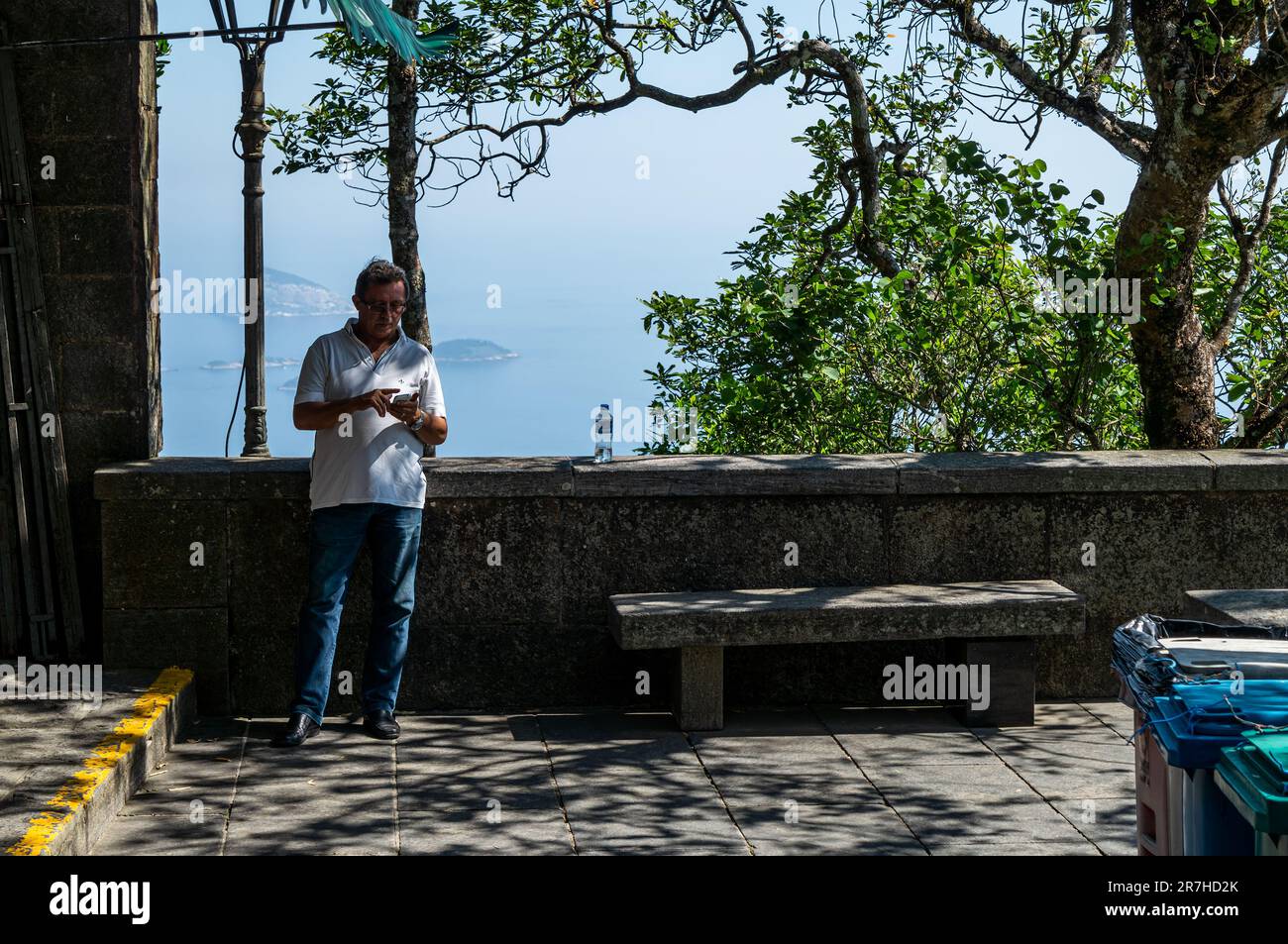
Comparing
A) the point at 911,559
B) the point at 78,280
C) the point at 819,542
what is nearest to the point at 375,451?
the point at 78,280

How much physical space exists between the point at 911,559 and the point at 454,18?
5497 millimetres

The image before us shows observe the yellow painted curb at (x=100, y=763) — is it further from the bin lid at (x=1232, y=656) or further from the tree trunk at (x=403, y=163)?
the tree trunk at (x=403, y=163)

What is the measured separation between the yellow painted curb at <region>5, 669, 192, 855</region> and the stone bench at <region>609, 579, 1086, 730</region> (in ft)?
6.23

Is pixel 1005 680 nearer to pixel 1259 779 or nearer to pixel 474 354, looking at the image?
pixel 1259 779

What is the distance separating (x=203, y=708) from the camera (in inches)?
257

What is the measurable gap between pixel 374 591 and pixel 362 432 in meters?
0.70

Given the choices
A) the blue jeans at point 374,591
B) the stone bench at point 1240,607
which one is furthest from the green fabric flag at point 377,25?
the stone bench at point 1240,607

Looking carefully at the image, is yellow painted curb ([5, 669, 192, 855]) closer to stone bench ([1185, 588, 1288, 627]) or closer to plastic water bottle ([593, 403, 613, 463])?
plastic water bottle ([593, 403, 613, 463])

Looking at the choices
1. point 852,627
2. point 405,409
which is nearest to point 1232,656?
point 852,627

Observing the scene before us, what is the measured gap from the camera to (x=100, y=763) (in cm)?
518

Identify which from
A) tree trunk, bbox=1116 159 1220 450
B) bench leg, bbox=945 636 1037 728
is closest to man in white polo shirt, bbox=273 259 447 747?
bench leg, bbox=945 636 1037 728

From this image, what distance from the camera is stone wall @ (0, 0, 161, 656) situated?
21.5ft

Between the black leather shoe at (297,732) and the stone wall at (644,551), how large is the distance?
0.46 meters

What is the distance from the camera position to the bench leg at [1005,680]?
21.4 feet
